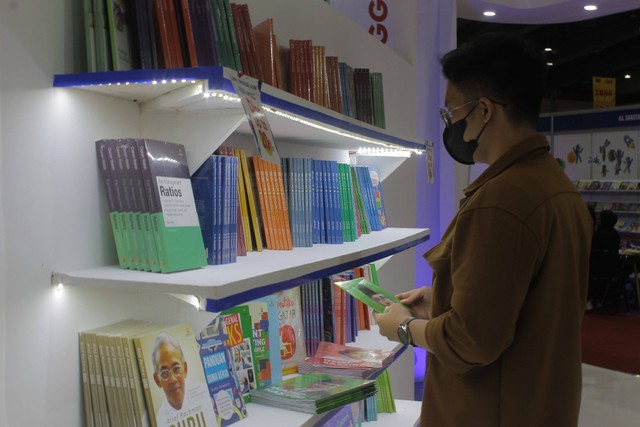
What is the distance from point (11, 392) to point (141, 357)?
276 millimetres

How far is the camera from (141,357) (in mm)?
1405

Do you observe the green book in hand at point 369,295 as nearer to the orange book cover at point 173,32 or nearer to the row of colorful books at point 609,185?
the orange book cover at point 173,32

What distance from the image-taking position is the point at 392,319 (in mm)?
1850

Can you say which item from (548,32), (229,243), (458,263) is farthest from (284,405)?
(548,32)

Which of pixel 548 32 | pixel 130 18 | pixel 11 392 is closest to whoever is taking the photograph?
pixel 11 392

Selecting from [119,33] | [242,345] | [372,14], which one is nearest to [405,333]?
[242,345]

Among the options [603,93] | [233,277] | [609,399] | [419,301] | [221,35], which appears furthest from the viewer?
[603,93]

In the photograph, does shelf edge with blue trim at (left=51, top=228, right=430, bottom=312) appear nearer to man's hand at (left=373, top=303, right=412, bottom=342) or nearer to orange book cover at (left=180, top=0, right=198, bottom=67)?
man's hand at (left=373, top=303, right=412, bottom=342)

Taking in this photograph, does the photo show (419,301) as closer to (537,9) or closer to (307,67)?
(307,67)

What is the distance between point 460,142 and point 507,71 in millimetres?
282

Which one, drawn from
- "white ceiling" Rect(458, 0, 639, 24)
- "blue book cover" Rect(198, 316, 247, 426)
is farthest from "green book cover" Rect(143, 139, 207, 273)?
"white ceiling" Rect(458, 0, 639, 24)

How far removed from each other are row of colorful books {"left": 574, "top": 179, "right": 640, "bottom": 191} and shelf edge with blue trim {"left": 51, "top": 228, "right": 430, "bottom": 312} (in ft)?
36.4

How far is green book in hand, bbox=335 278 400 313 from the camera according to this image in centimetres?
198

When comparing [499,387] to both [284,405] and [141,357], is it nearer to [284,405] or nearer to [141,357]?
[284,405]
